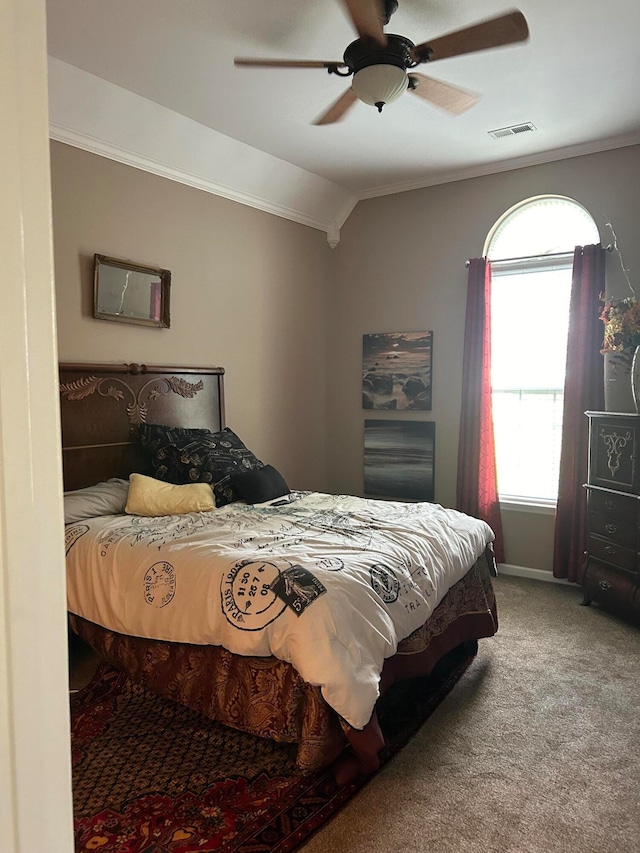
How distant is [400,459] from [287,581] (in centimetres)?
317

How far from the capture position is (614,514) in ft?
12.9

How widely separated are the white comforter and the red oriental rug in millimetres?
342

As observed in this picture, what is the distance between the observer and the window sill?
4.77 meters

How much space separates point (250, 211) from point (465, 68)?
2053 millimetres

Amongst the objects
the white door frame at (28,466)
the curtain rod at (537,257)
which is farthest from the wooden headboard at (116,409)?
the white door frame at (28,466)

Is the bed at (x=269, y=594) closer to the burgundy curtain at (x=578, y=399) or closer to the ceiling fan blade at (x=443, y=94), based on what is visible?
the burgundy curtain at (x=578, y=399)

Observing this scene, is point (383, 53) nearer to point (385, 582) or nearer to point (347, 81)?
point (347, 81)

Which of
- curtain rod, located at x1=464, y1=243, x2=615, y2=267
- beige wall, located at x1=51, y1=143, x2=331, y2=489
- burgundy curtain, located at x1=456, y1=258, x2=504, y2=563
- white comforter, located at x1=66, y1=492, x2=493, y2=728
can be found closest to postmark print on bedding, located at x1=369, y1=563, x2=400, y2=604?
white comforter, located at x1=66, y1=492, x2=493, y2=728

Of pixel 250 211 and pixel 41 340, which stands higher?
pixel 250 211

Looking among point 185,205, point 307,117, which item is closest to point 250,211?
point 185,205

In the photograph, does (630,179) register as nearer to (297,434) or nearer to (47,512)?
(297,434)

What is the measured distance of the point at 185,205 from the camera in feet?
14.4

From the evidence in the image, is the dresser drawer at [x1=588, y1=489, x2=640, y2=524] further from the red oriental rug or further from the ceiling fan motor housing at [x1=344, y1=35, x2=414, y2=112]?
the ceiling fan motor housing at [x1=344, y1=35, x2=414, y2=112]

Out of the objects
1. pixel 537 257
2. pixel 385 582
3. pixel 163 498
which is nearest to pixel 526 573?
pixel 537 257
